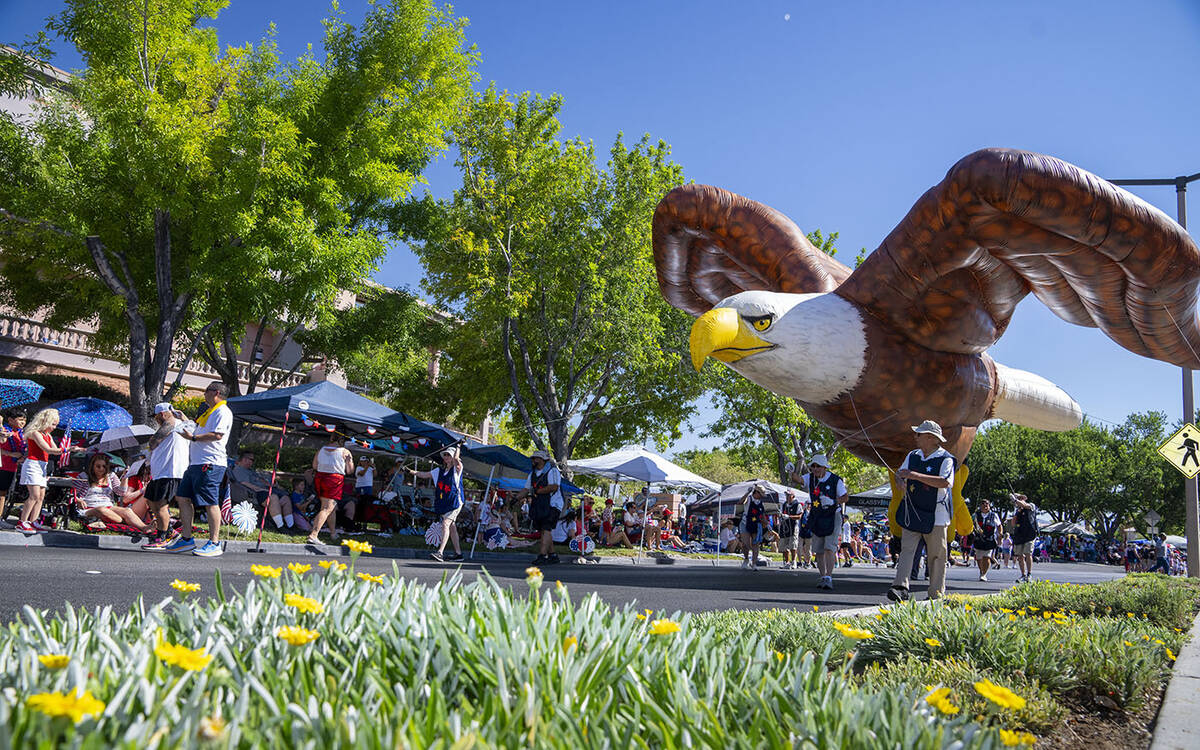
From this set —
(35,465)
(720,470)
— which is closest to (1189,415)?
(35,465)

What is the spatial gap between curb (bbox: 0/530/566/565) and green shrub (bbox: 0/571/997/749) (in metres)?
7.84

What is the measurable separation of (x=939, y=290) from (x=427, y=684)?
21.3 feet

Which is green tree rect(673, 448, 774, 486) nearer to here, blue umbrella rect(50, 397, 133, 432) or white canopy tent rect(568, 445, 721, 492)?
white canopy tent rect(568, 445, 721, 492)

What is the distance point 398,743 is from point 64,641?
1.26m

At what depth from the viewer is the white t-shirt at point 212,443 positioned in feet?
27.1

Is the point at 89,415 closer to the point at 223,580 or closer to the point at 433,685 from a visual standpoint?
the point at 223,580

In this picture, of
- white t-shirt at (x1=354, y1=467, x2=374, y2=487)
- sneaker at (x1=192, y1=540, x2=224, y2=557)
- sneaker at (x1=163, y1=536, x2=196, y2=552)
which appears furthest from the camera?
white t-shirt at (x1=354, y1=467, x2=374, y2=487)

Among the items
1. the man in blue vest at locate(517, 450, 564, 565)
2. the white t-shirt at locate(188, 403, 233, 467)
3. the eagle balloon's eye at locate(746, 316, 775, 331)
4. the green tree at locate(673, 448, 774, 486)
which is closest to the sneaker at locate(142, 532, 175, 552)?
the white t-shirt at locate(188, 403, 233, 467)

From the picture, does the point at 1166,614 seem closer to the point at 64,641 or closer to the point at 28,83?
the point at 64,641

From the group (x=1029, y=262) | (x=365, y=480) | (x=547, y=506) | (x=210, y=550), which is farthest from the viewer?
(x=365, y=480)

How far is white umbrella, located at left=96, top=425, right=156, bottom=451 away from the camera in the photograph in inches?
480

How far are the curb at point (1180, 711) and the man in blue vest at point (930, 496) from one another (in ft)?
9.97

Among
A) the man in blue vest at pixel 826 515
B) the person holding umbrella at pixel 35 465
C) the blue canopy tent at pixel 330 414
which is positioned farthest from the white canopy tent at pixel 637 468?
the person holding umbrella at pixel 35 465

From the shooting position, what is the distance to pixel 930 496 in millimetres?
7070
